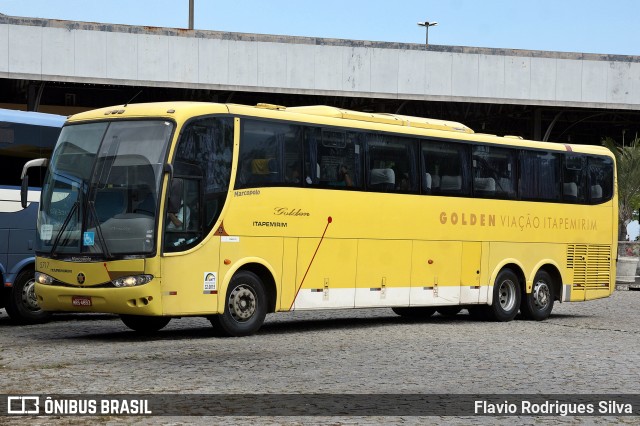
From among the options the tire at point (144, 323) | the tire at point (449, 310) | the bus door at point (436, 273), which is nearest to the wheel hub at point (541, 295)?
the tire at point (449, 310)

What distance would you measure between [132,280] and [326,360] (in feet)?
10.7

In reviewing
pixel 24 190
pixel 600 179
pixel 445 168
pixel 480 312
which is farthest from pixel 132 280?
pixel 600 179

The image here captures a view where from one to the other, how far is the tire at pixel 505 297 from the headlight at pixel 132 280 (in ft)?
26.9

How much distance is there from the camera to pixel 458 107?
41156mm

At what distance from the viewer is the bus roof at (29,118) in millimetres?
19516

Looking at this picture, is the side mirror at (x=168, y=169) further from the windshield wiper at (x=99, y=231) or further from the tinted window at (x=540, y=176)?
the tinted window at (x=540, y=176)

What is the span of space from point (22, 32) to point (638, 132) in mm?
25625

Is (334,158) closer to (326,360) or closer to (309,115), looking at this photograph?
(309,115)

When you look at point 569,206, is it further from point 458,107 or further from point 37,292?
point 458,107

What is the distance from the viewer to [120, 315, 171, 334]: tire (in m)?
17.9

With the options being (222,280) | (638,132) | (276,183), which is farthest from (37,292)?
(638,132)

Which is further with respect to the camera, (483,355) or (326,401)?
(483,355)

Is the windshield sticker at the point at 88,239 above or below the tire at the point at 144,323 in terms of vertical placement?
above

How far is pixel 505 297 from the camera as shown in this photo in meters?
22.4
